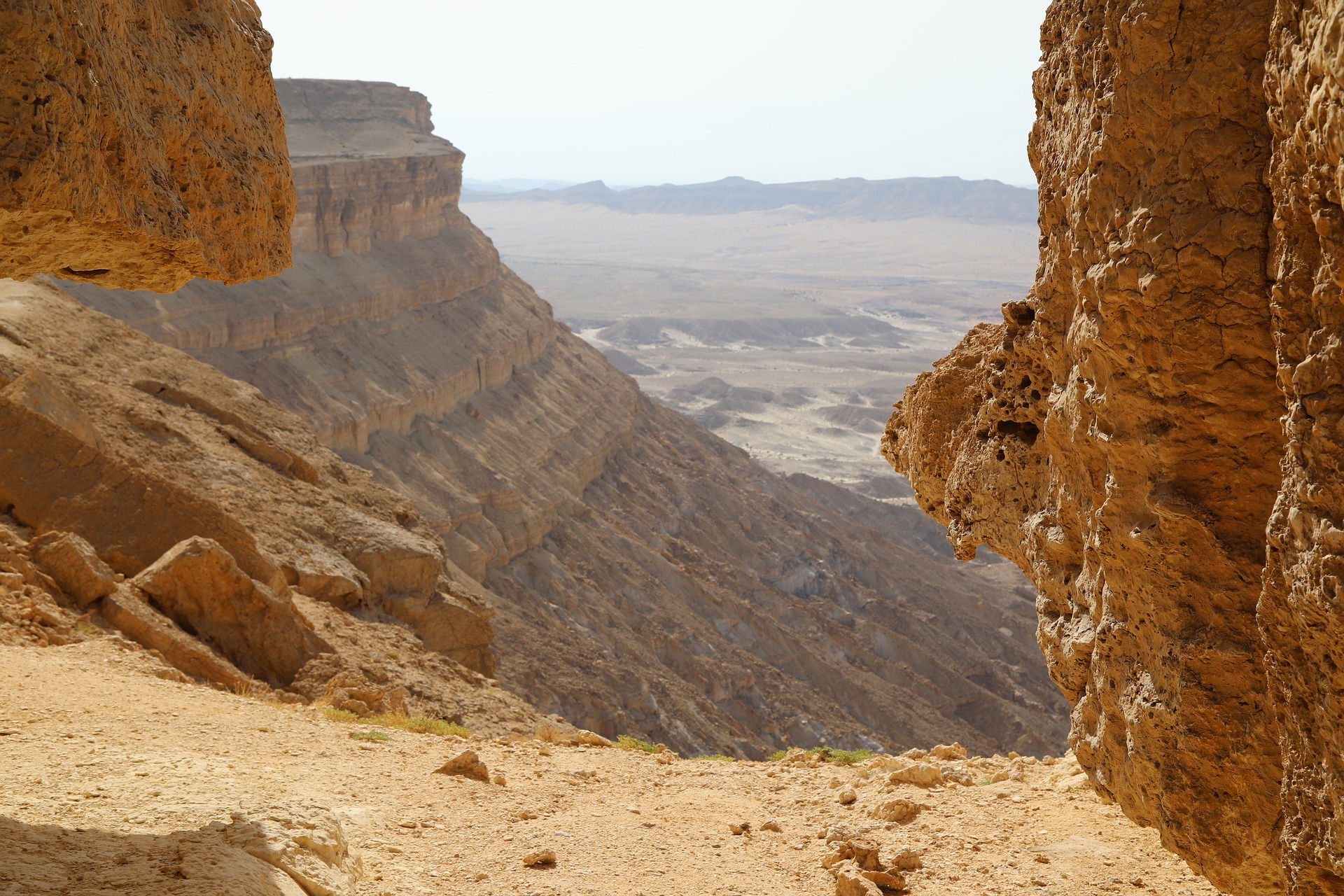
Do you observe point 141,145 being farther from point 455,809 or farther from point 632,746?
point 632,746

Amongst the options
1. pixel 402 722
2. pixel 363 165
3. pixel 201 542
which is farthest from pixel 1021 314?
pixel 363 165

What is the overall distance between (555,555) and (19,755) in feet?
78.9

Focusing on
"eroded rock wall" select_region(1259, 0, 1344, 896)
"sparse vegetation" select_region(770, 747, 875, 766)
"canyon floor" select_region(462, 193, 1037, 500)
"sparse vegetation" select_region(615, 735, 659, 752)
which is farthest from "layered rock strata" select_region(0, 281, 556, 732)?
"canyon floor" select_region(462, 193, 1037, 500)

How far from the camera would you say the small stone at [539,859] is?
21.8ft

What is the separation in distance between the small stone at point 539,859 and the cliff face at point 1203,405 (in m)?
3.21

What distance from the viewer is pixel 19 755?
6.59 metres

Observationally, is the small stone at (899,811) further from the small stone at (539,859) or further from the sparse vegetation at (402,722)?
the sparse vegetation at (402,722)

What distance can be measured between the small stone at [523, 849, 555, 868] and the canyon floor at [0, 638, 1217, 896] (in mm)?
43

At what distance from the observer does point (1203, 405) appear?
4.31 metres

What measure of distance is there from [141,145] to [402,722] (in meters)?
5.82

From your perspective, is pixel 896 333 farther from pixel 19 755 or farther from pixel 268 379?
pixel 19 755

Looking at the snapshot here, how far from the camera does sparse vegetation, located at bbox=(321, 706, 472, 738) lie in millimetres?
9492

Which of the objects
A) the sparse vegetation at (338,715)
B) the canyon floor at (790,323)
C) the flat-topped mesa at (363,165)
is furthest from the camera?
the canyon floor at (790,323)

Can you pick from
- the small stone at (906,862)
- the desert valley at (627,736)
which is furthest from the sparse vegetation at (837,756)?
the small stone at (906,862)
